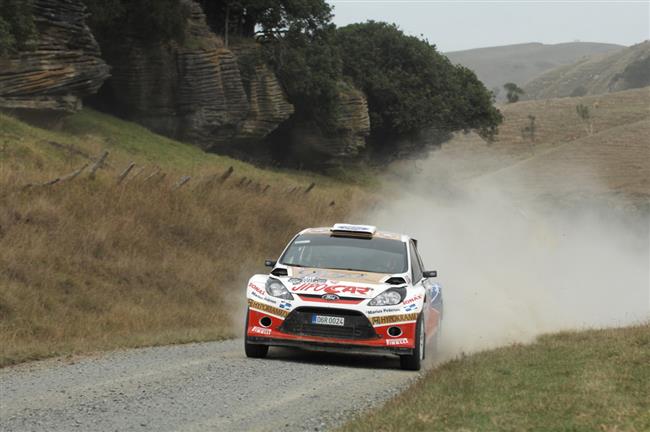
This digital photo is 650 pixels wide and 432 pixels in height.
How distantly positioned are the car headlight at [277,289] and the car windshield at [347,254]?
0.85 meters

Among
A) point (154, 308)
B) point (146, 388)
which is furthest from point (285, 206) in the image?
point (146, 388)

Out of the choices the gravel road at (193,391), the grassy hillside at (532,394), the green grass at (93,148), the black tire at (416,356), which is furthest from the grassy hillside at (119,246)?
the grassy hillside at (532,394)

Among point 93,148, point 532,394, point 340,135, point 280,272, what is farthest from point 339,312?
point 340,135

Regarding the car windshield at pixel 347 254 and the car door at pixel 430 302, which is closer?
the car door at pixel 430 302

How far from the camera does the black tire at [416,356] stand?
41.7 ft

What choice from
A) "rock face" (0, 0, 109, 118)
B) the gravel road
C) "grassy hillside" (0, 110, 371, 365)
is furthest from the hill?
the gravel road

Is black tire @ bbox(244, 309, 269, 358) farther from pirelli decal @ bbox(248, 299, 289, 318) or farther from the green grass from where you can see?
the green grass

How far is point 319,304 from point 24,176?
14.7 metres

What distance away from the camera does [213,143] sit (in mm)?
53375

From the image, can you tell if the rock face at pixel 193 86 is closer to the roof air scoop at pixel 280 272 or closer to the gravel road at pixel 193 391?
the roof air scoop at pixel 280 272

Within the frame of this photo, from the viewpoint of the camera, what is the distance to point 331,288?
41.9 feet

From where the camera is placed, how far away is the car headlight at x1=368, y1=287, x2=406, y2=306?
41.7ft

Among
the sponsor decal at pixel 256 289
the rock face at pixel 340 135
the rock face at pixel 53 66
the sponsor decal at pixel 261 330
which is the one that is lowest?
the rock face at pixel 340 135

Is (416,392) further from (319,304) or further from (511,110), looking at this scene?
(511,110)
